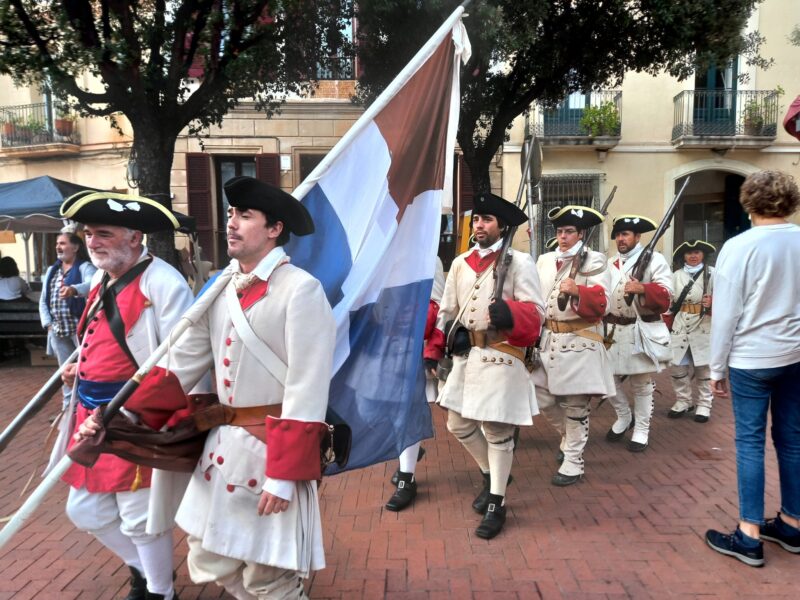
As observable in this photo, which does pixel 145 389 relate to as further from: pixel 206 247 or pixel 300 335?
pixel 206 247

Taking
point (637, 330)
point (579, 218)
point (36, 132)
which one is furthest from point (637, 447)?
point (36, 132)

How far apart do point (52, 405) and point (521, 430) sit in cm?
566

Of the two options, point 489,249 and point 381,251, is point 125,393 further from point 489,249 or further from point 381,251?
point 489,249

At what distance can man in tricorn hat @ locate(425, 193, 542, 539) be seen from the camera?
377cm

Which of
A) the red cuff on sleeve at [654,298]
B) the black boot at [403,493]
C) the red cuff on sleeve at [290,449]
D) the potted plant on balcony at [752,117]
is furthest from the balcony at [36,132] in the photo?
the potted plant on balcony at [752,117]

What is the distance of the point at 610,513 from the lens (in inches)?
162

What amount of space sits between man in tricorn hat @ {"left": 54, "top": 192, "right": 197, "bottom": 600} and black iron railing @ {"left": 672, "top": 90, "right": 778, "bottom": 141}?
16.8m

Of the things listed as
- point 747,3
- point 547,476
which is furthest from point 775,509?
point 747,3

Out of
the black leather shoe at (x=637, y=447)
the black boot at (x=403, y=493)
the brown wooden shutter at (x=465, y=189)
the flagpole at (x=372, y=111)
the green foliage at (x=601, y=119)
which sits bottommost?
the black leather shoe at (x=637, y=447)

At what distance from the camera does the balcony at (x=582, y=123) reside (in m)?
16.4

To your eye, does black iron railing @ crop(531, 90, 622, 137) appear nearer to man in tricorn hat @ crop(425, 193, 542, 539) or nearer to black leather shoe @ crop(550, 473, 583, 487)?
black leather shoe @ crop(550, 473, 583, 487)

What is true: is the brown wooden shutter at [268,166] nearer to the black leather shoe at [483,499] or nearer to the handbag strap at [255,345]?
the black leather shoe at [483,499]

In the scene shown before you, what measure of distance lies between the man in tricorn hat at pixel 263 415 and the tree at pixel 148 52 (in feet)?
14.7

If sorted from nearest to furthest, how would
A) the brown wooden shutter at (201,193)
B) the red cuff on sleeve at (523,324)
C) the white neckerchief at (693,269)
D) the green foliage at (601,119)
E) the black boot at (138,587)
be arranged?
the black boot at (138,587) < the red cuff on sleeve at (523,324) < the white neckerchief at (693,269) < the brown wooden shutter at (201,193) < the green foliage at (601,119)
